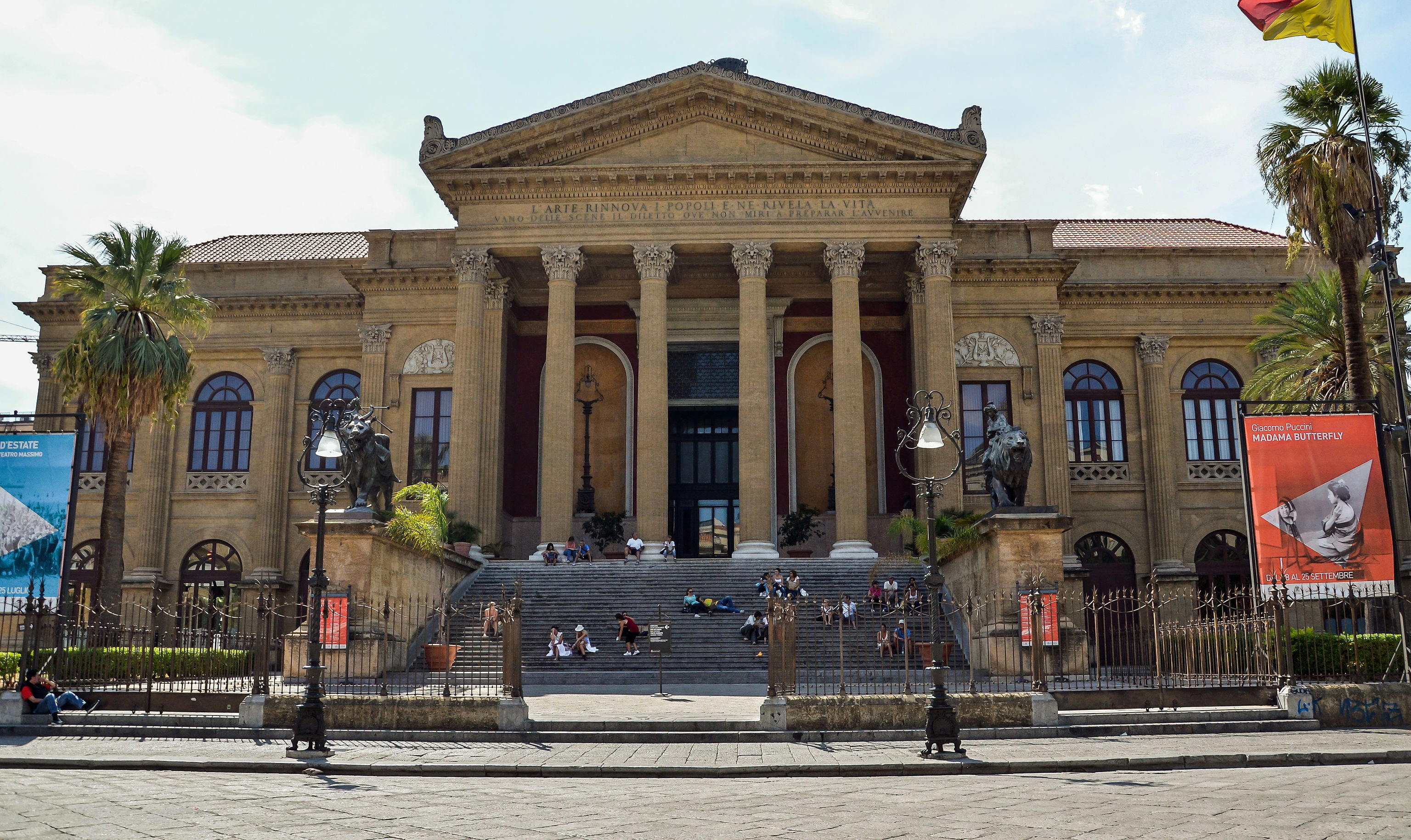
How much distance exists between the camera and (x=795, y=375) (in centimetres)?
3894

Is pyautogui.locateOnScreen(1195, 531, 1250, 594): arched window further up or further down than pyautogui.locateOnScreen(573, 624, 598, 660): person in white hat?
further up

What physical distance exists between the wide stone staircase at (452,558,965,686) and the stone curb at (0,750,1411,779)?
761cm

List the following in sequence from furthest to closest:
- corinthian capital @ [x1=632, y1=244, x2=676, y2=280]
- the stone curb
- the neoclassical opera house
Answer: corinthian capital @ [x1=632, y1=244, x2=676, y2=280] < the neoclassical opera house < the stone curb

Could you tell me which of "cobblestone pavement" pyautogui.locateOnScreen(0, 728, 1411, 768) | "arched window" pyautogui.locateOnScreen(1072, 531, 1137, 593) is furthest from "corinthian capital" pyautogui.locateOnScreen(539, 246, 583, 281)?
"cobblestone pavement" pyautogui.locateOnScreen(0, 728, 1411, 768)

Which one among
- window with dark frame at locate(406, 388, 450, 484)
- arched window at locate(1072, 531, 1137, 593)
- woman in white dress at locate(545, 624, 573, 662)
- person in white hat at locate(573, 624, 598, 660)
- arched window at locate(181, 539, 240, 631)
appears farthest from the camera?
arched window at locate(181, 539, 240, 631)

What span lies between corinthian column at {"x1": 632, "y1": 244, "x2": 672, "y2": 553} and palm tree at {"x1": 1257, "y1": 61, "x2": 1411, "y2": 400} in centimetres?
1611

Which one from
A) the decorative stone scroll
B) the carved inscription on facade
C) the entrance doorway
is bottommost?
the entrance doorway

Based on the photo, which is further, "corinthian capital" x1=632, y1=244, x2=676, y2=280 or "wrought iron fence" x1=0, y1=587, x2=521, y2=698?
"corinthian capital" x1=632, y1=244, x2=676, y2=280

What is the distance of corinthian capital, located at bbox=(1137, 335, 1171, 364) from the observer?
127 feet

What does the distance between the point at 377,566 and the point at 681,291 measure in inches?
697

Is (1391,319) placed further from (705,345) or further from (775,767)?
(705,345)

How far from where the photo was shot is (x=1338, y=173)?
78.2 feet

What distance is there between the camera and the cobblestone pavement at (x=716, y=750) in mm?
13344

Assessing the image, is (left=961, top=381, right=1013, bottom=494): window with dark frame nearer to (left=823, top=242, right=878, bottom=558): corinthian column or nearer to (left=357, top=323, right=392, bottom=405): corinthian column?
(left=823, top=242, right=878, bottom=558): corinthian column
